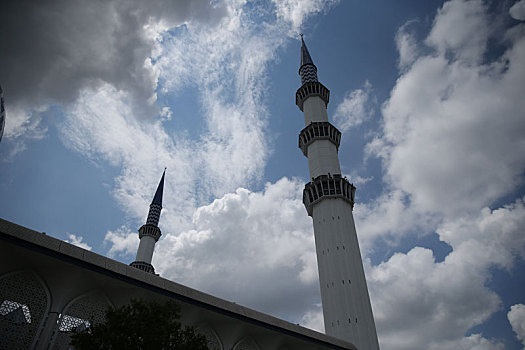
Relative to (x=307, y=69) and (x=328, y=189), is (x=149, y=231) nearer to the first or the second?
(x=328, y=189)

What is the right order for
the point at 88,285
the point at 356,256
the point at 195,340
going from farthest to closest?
the point at 356,256 < the point at 88,285 < the point at 195,340

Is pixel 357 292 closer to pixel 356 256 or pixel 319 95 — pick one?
pixel 356 256

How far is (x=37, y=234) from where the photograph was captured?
15531mm

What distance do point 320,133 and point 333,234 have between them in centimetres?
1396

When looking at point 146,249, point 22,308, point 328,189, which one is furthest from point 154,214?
point 22,308

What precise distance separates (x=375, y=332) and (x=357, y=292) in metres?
3.59

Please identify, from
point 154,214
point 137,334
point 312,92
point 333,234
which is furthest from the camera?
point 154,214

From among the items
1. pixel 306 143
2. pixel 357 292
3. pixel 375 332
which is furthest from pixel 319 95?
pixel 375 332

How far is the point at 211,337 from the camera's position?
20609 mm

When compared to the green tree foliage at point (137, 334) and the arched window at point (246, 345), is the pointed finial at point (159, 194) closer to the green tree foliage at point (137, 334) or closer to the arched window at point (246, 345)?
the arched window at point (246, 345)

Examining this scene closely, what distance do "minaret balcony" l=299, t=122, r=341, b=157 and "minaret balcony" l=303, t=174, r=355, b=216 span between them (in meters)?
6.18

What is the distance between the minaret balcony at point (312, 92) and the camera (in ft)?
164

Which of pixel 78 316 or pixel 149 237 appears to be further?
pixel 149 237

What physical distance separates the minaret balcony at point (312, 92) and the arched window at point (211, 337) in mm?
36753
